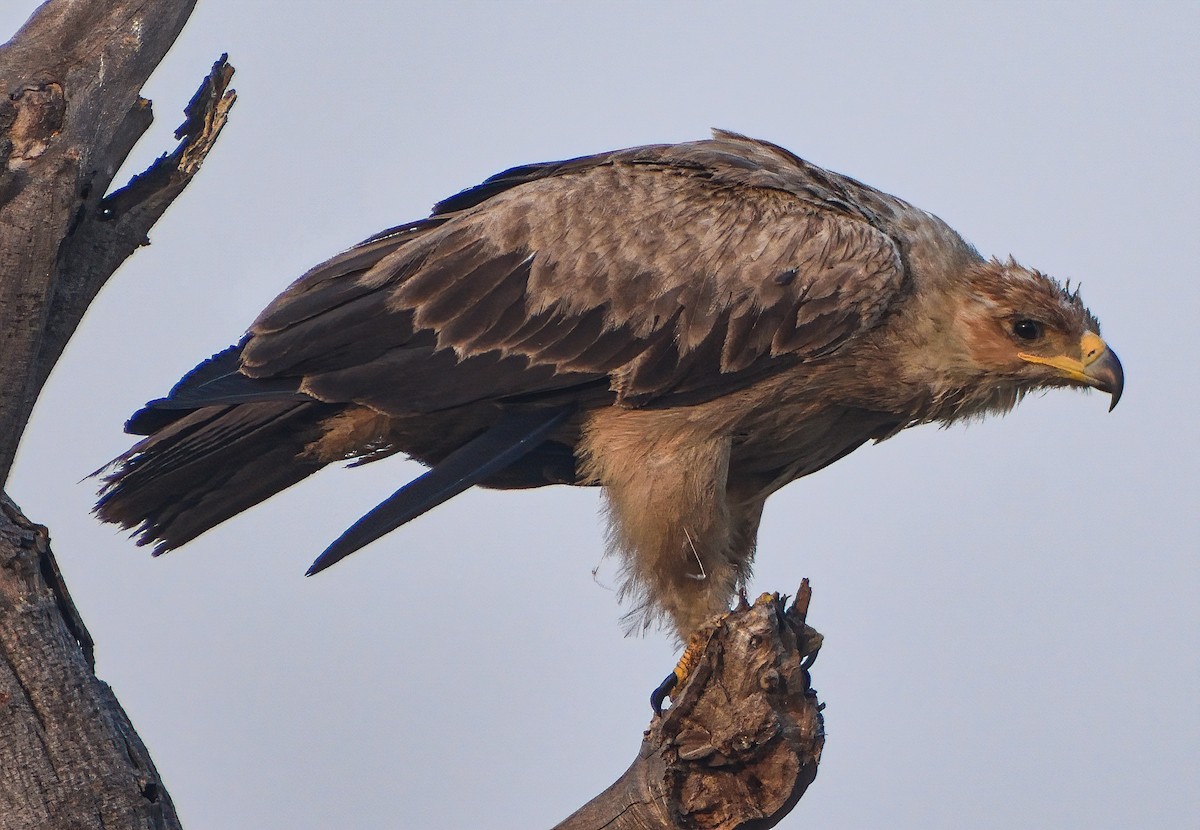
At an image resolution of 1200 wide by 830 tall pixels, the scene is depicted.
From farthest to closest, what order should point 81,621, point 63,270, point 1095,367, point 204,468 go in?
point 204,468, point 1095,367, point 63,270, point 81,621

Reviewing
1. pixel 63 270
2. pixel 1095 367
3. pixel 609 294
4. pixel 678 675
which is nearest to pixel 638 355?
pixel 609 294

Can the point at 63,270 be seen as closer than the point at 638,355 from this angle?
Yes

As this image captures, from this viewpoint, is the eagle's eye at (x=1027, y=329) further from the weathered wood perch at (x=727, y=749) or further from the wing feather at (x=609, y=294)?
the weathered wood perch at (x=727, y=749)

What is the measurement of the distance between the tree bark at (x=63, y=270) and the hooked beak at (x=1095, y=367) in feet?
12.0

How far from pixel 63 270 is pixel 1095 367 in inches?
164

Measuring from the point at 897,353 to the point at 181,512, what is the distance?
3.14 meters

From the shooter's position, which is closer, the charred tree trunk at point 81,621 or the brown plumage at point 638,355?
the charred tree trunk at point 81,621

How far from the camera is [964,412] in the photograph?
6590 mm

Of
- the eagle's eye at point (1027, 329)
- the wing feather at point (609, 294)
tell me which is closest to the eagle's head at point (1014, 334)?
the eagle's eye at point (1027, 329)

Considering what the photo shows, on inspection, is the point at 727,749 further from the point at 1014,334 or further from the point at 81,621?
the point at 1014,334

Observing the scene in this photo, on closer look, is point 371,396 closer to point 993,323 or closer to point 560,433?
point 560,433

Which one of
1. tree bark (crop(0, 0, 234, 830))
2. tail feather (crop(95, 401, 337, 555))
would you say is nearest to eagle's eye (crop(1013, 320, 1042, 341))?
tail feather (crop(95, 401, 337, 555))

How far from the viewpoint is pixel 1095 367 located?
6086 mm

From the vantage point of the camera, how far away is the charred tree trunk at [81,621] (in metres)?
4.39
